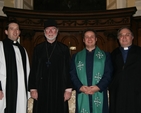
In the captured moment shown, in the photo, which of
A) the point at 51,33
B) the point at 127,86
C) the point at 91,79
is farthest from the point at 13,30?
the point at 127,86

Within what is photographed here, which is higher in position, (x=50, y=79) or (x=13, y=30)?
(x=13, y=30)

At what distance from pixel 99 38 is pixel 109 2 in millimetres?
1426

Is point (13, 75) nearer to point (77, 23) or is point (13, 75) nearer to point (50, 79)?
point (50, 79)

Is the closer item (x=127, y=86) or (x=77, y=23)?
(x=127, y=86)

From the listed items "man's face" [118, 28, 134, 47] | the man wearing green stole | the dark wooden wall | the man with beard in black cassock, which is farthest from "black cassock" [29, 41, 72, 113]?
the dark wooden wall

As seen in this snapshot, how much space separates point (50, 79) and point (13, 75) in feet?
1.95

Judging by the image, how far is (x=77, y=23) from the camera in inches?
316

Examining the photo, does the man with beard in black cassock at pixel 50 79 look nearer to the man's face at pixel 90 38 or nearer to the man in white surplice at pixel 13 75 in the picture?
the man in white surplice at pixel 13 75

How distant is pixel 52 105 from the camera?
382 cm

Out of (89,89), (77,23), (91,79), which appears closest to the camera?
(89,89)

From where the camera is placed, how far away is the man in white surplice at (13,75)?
12.4ft

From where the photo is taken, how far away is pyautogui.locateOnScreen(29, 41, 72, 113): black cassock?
3.83 meters

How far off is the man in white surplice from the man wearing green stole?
2.70 feet

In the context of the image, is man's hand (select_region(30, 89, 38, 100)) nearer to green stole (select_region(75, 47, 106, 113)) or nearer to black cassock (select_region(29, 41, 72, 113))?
black cassock (select_region(29, 41, 72, 113))
